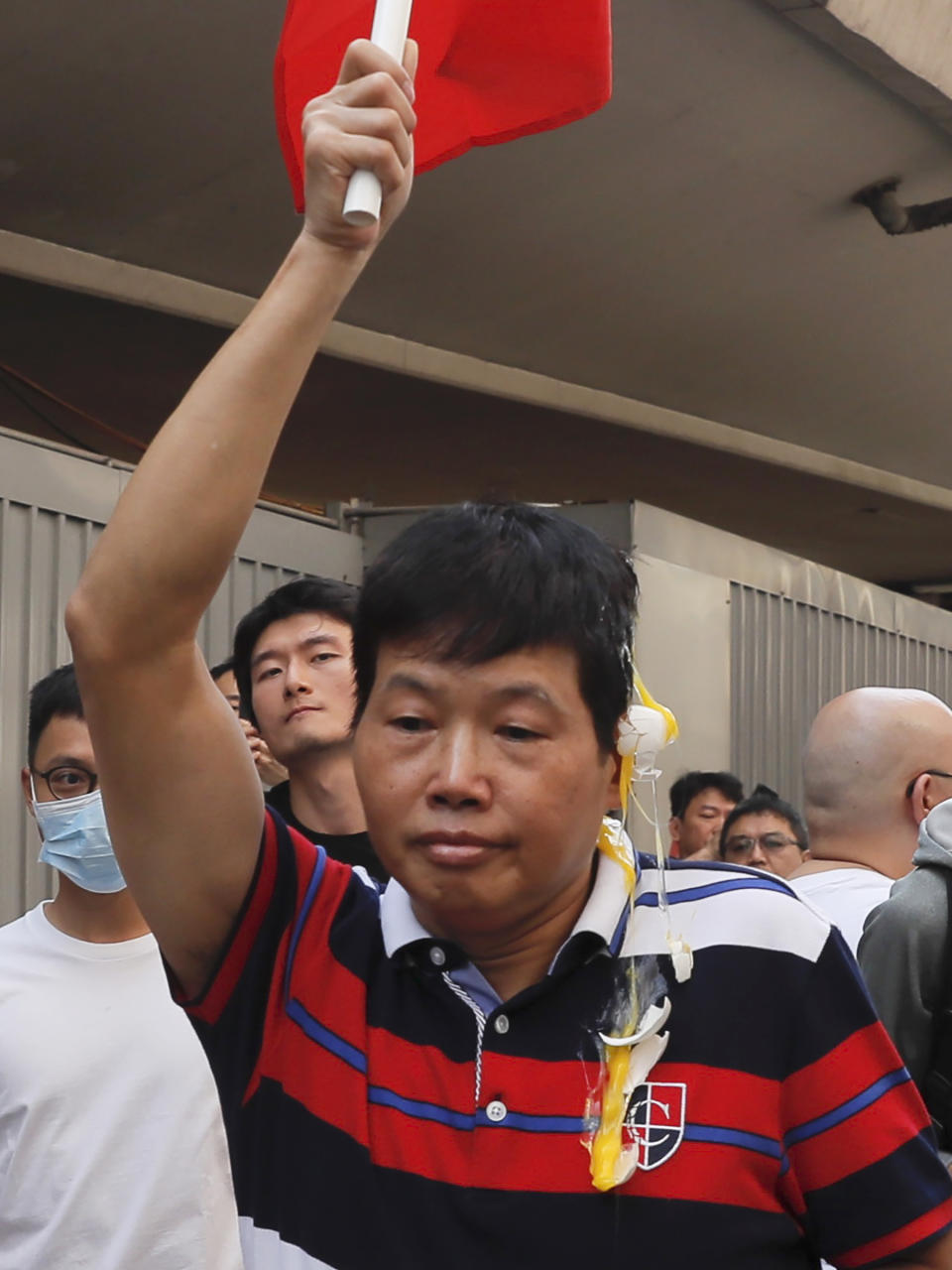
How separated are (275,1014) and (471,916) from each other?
8.5 inches

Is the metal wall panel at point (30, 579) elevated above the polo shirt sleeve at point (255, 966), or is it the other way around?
the metal wall panel at point (30, 579)

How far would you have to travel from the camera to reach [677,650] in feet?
23.6

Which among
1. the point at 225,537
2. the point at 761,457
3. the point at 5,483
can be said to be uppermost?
the point at 761,457

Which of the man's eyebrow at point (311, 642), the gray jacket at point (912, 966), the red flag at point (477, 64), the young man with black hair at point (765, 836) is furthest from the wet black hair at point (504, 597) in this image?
the young man with black hair at point (765, 836)

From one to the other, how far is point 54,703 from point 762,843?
3333 millimetres

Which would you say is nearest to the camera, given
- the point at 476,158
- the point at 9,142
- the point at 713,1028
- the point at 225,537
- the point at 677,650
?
the point at 225,537

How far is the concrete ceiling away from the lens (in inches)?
336

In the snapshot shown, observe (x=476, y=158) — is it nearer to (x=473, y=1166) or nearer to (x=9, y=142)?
(x=9, y=142)

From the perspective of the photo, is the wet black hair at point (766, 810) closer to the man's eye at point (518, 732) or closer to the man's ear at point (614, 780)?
the man's ear at point (614, 780)

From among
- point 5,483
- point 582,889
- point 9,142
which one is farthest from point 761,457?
point 582,889

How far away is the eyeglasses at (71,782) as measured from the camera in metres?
3.55

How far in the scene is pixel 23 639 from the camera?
17.3ft

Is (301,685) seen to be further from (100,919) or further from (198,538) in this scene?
(198,538)

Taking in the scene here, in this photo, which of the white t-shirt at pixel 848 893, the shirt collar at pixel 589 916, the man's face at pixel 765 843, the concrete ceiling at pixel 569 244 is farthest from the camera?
the concrete ceiling at pixel 569 244
